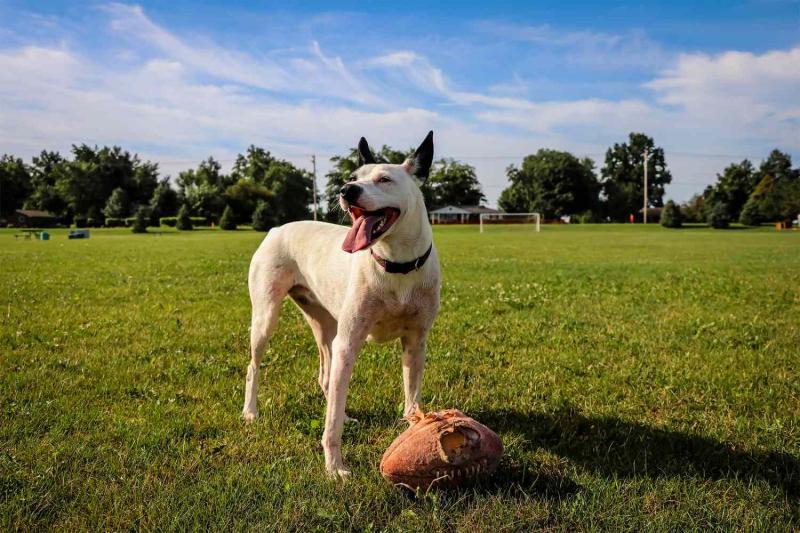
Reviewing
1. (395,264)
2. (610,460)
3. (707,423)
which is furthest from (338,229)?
(707,423)

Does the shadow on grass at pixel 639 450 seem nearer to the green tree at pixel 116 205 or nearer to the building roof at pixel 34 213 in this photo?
the green tree at pixel 116 205

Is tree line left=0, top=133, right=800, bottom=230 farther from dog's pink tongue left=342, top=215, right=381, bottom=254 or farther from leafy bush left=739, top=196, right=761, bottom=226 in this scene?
dog's pink tongue left=342, top=215, right=381, bottom=254

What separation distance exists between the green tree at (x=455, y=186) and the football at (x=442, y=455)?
116 m

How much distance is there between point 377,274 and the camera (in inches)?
146

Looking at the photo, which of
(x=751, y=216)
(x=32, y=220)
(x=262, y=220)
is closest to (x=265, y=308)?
(x=262, y=220)

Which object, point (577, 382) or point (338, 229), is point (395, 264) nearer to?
point (338, 229)

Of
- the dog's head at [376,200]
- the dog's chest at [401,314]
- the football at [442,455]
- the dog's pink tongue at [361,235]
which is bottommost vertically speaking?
the football at [442,455]

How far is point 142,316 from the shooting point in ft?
28.6

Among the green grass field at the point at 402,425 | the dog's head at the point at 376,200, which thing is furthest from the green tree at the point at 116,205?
the dog's head at the point at 376,200

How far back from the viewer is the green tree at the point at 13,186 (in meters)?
86.6

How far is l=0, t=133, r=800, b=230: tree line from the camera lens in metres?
77.1

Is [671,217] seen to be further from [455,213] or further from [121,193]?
[121,193]

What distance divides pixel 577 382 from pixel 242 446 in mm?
3278

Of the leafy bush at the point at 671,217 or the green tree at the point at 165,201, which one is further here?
the green tree at the point at 165,201
